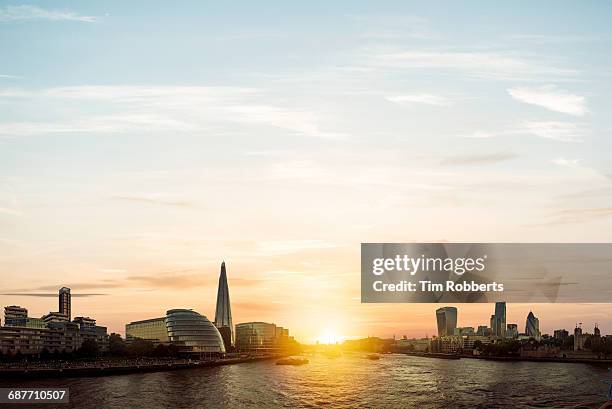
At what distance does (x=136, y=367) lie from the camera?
13625 cm

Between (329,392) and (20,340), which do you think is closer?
(329,392)

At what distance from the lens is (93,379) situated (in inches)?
4304

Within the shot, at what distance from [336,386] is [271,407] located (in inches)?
1094

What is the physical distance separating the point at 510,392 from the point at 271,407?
109 ft

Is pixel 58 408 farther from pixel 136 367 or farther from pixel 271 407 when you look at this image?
pixel 136 367

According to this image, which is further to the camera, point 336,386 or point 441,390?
point 336,386

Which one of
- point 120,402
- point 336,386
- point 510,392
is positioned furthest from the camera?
point 336,386

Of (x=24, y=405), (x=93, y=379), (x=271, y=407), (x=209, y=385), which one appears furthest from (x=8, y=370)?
(x=271, y=407)

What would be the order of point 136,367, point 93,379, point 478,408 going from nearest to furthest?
point 478,408
point 93,379
point 136,367

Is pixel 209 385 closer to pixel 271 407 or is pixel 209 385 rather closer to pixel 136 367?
pixel 271 407

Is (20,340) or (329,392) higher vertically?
(329,392)

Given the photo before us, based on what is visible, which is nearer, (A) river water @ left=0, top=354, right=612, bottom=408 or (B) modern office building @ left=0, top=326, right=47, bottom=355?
(A) river water @ left=0, top=354, right=612, bottom=408

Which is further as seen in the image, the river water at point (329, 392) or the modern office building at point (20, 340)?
the modern office building at point (20, 340)

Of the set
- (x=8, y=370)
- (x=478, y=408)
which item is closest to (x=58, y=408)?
(x=478, y=408)
